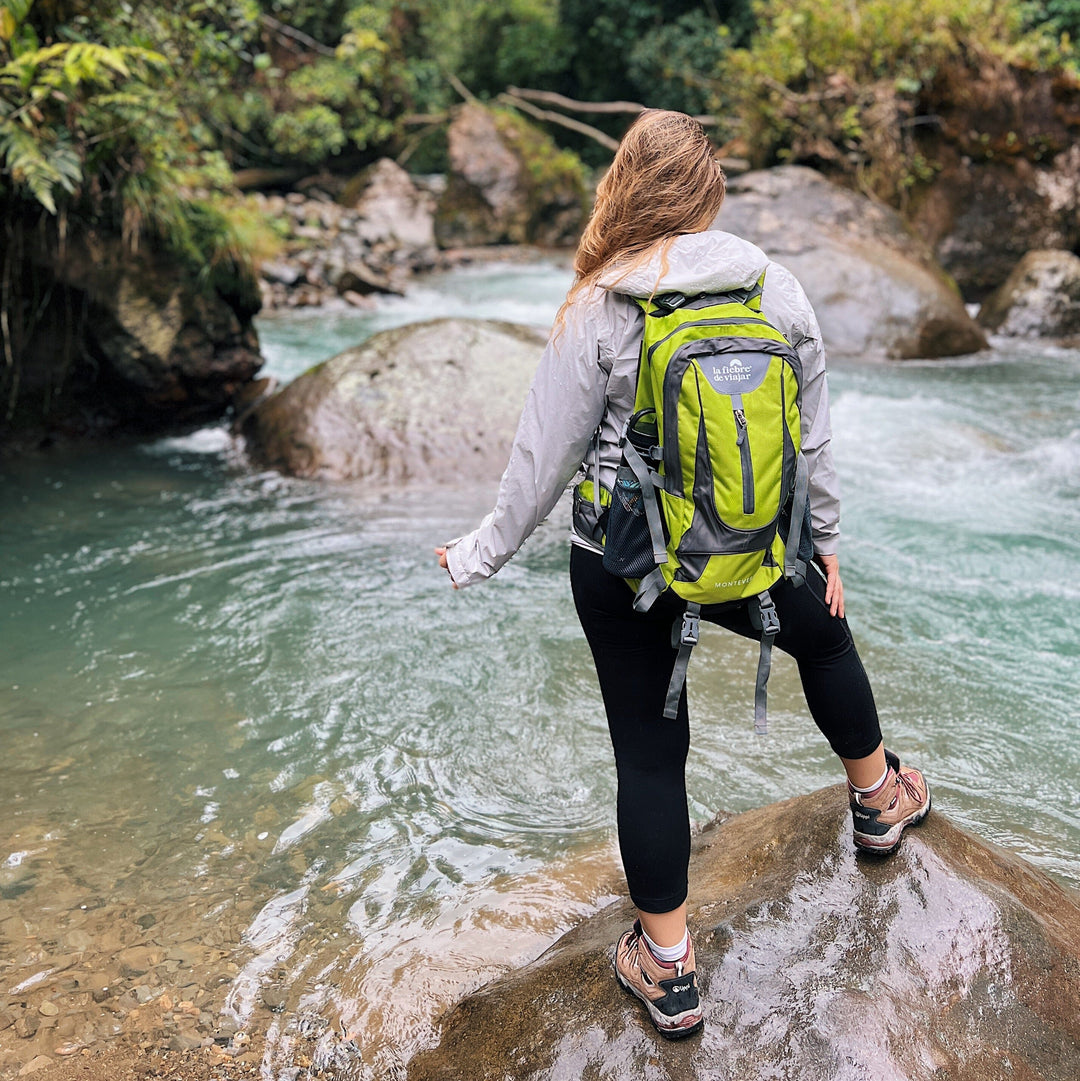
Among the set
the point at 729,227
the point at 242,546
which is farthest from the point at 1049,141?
the point at 242,546

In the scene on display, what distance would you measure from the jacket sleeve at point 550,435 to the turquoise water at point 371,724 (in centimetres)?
129

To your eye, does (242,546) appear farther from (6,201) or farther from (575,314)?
(575,314)

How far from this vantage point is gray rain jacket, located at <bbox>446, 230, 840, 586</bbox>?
1.87 metres

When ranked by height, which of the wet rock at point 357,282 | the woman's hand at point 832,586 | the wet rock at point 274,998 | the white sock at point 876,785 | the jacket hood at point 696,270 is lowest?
the wet rock at point 274,998

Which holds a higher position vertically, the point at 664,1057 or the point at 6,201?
the point at 6,201

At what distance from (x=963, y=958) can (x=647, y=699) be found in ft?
3.09

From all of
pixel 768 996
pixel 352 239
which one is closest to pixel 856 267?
pixel 352 239

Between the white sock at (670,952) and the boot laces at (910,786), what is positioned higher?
the boot laces at (910,786)

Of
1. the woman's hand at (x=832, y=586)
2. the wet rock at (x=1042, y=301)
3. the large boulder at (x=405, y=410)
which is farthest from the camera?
the wet rock at (x=1042, y=301)

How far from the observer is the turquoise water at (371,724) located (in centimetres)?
273

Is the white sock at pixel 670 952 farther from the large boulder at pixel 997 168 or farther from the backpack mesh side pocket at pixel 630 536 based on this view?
the large boulder at pixel 997 168

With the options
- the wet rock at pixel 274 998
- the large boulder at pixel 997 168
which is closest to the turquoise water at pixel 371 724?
the wet rock at pixel 274 998

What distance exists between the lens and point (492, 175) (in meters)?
17.1

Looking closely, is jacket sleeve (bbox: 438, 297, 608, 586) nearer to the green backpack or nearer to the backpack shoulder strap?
the green backpack
